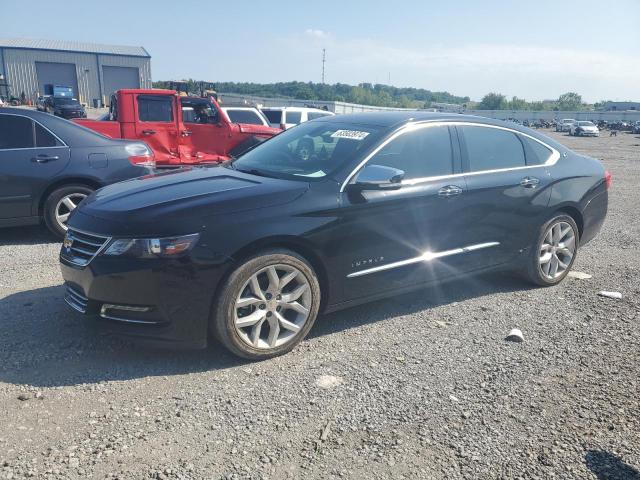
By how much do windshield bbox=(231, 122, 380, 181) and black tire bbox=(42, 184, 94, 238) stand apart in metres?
2.82

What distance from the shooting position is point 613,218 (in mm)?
9062

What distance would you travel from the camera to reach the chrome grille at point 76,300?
358cm

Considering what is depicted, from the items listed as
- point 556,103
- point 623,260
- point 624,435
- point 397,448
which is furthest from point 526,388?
point 556,103

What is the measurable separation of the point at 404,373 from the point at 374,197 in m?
1.31

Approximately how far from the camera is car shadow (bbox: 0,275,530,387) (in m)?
3.47

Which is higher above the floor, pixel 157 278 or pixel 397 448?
pixel 157 278

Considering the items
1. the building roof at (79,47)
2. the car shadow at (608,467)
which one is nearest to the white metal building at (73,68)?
the building roof at (79,47)

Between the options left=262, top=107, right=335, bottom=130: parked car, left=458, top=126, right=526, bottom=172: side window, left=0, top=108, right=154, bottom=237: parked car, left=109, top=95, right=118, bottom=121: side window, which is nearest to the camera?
left=458, top=126, right=526, bottom=172: side window

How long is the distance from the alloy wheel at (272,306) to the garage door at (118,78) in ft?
207

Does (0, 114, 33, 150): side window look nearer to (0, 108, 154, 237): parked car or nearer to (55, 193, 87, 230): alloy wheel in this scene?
(0, 108, 154, 237): parked car

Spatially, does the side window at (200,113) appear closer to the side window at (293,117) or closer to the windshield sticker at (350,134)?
the side window at (293,117)

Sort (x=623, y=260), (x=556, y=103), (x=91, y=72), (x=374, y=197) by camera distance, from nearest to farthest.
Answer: (x=374, y=197) < (x=623, y=260) < (x=91, y=72) < (x=556, y=103)

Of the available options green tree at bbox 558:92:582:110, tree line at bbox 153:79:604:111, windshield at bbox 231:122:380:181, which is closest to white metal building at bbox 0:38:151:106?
tree line at bbox 153:79:604:111

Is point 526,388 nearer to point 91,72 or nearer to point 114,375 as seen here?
point 114,375
